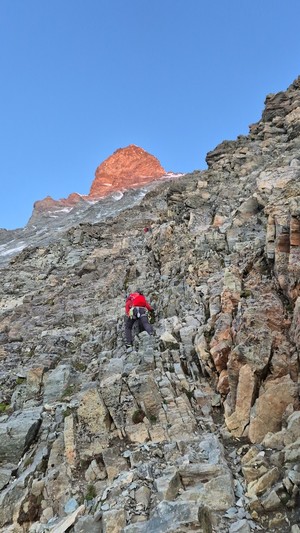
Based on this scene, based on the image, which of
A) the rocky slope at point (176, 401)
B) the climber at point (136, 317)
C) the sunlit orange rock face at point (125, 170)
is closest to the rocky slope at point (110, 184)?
the sunlit orange rock face at point (125, 170)

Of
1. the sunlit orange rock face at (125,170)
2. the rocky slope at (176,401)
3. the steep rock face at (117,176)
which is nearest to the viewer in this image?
the rocky slope at (176,401)

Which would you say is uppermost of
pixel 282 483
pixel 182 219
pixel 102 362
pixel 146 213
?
pixel 146 213

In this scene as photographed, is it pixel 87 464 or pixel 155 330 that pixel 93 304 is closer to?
Result: pixel 155 330

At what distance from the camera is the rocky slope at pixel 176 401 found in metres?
7.89

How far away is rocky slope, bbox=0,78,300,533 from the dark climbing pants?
1.97ft

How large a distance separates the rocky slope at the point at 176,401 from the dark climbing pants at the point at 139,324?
1.97ft

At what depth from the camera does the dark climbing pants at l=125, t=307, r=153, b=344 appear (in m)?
15.6

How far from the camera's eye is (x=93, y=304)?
23.0 metres

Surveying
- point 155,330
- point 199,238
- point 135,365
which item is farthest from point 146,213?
point 135,365

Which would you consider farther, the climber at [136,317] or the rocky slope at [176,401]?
the climber at [136,317]

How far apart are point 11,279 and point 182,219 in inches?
648

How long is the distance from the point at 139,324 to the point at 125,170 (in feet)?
389

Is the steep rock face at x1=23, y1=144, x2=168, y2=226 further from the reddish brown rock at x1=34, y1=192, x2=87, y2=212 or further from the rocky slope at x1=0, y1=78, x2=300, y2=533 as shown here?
the rocky slope at x1=0, y1=78, x2=300, y2=533

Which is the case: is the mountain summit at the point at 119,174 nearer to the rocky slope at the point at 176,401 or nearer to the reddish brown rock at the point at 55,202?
the reddish brown rock at the point at 55,202
